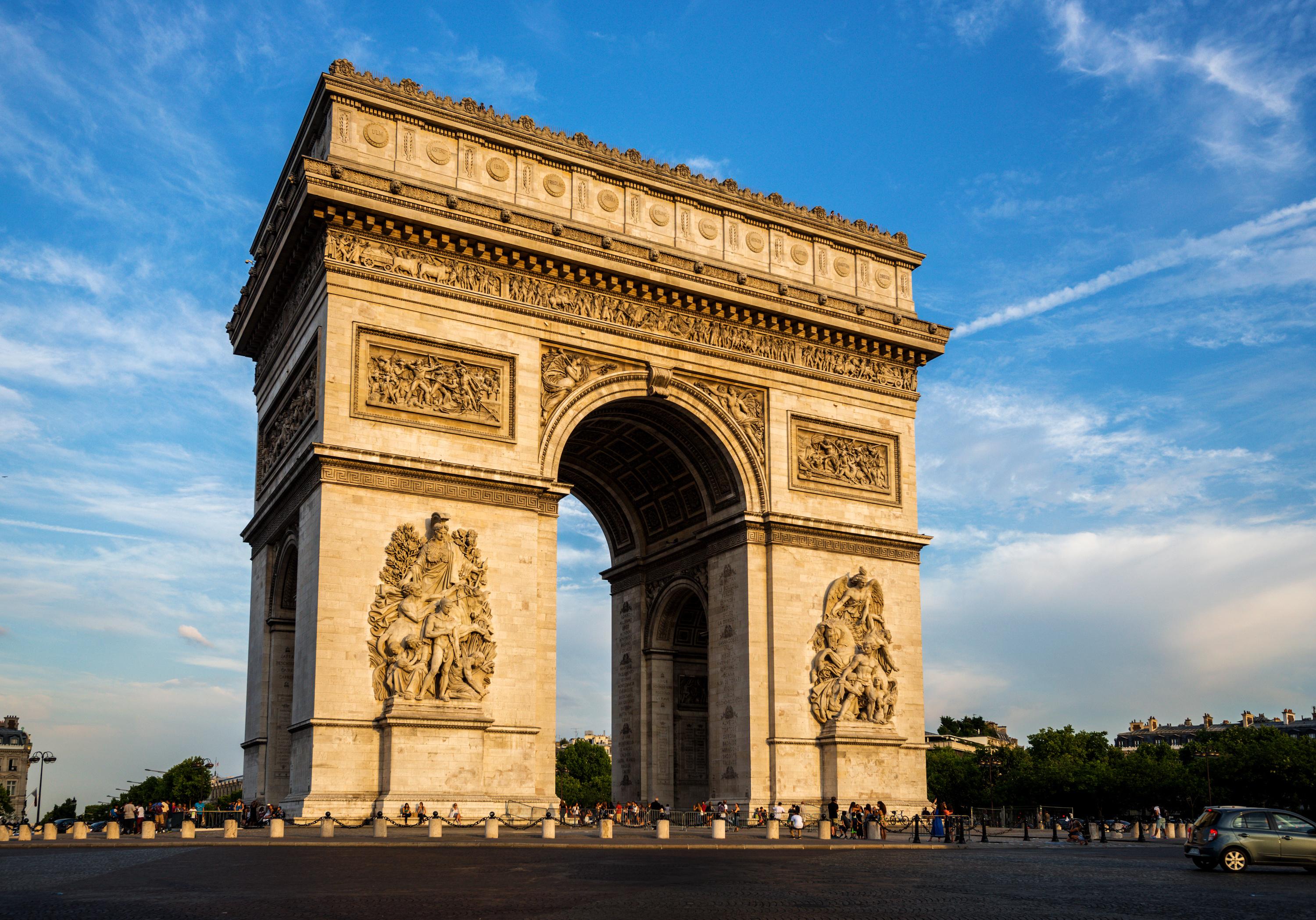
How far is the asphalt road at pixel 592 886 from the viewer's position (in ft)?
37.2

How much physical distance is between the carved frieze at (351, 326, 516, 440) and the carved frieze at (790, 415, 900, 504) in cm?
880

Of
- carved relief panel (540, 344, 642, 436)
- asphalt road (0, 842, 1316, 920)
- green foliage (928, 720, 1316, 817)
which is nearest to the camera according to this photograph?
asphalt road (0, 842, 1316, 920)

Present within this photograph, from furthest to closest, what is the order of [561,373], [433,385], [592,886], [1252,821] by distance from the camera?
[561,373] < [433,385] < [1252,821] < [592,886]

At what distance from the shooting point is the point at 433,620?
2694 cm

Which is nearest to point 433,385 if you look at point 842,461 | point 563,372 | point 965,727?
point 563,372

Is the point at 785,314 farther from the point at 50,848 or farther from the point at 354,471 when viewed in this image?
the point at 50,848

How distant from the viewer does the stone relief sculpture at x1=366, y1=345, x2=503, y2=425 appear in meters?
28.0

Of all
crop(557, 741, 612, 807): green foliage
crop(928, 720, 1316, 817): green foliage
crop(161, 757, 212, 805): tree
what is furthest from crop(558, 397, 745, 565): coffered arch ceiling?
crop(161, 757, 212, 805): tree

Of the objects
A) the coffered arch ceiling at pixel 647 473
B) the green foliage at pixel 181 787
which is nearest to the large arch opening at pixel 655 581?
the coffered arch ceiling at pixel 647 473

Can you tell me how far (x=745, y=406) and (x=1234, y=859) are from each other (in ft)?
57.6

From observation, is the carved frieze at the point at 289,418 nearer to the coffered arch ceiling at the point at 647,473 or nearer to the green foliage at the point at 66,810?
the coffered arch ceiling at the point at 647,473

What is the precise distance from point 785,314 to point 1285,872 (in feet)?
62.2

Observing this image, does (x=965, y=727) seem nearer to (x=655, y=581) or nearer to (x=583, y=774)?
(x=583, y=774)

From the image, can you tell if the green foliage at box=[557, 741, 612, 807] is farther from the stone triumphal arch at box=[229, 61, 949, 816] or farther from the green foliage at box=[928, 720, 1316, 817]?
the stone triumphal arch at box=[229, 61, 949, 816]
